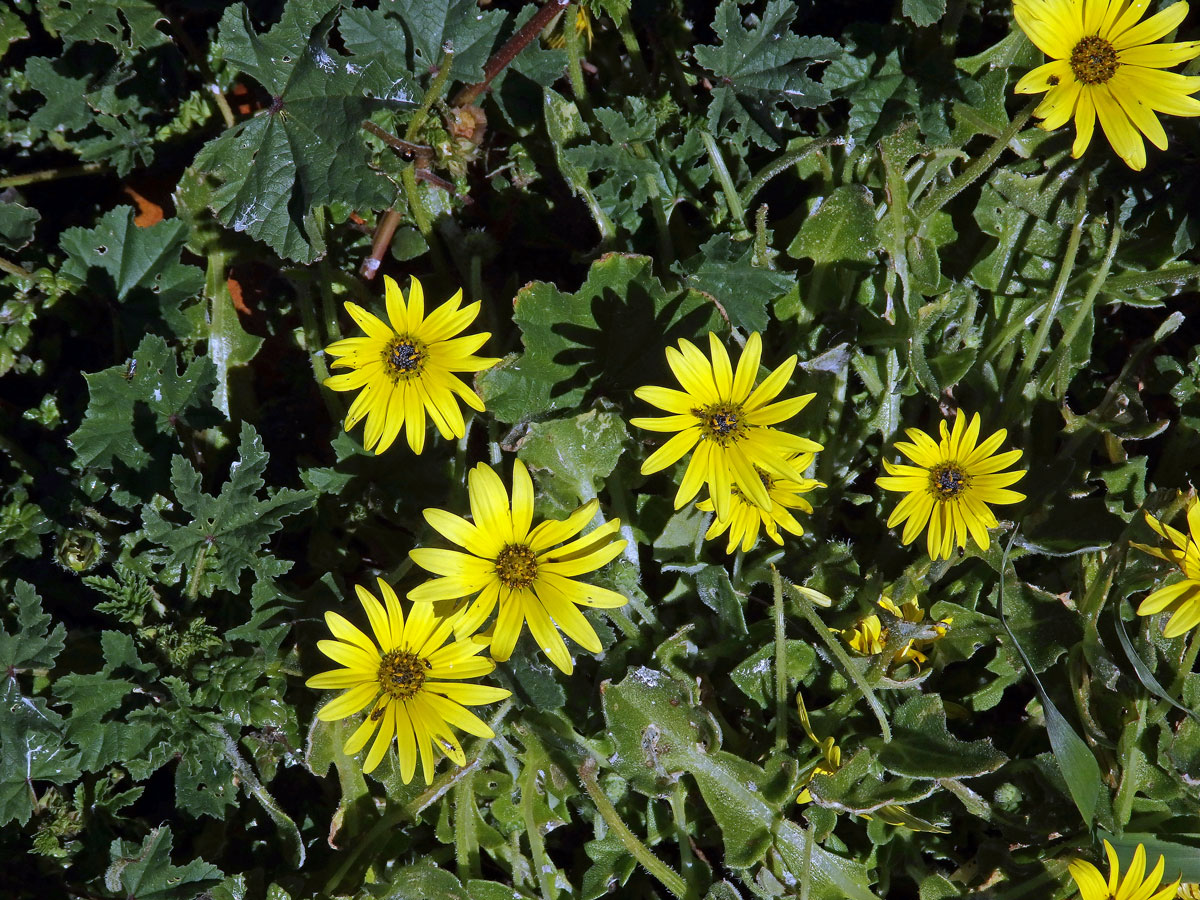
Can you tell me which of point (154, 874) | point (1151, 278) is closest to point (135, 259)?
point (154, 874)

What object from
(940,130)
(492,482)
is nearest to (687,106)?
(940,130)

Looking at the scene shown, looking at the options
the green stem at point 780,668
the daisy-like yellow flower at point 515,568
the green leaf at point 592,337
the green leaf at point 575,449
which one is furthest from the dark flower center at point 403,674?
the green stem at point 780,668

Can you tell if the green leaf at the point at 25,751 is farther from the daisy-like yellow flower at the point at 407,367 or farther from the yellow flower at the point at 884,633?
the yellow flower at the point at 884,633

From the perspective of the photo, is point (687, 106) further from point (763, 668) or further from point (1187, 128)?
point (763, 668)

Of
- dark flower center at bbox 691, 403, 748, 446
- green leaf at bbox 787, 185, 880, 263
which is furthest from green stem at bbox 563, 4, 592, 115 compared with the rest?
dark flower center at bbox 691, 403, 748, 446

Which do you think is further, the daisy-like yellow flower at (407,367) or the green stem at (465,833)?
the green stem at (465,833)
